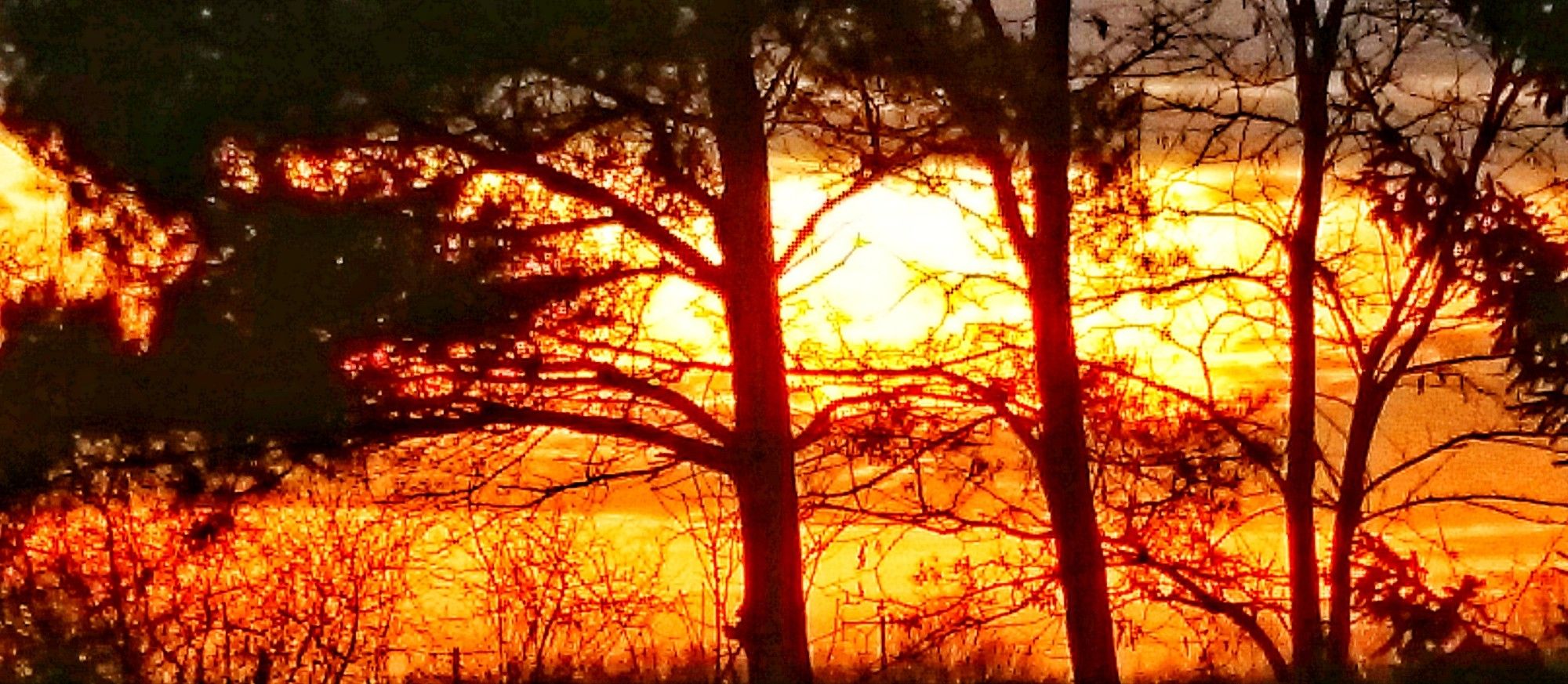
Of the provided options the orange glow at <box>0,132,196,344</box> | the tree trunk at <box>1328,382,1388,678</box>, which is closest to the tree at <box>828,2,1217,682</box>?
the tree trunk at <box>1328,382,1388,678</box>

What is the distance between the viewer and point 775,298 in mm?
14242

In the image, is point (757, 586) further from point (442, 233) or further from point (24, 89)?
point (24, 89)

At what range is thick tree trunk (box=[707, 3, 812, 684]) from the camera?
13.2 meters

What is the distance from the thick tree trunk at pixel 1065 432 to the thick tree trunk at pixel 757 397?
2304 millimetres

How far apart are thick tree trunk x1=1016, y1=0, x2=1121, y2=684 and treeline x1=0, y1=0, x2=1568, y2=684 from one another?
0.03 metres

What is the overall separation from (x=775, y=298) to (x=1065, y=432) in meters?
2.83

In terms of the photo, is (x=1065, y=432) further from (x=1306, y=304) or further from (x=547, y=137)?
(x=547, y=137)

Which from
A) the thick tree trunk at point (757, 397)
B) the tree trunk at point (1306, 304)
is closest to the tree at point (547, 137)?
the thick tree trunk at point (757, 397)

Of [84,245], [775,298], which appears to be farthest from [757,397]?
[84,245]

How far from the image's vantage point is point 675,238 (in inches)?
541

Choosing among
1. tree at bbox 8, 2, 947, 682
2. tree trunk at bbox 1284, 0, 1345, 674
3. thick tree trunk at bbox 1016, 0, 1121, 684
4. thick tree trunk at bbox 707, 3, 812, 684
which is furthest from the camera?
tree trunk at bbox 1284, 0, 1345, 674

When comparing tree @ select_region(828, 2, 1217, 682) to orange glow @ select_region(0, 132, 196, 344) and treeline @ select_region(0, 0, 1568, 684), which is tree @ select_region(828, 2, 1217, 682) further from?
→ orange glow @ select_region(0, 132, 196, 344)

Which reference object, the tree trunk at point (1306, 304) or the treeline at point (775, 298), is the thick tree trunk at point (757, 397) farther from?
the tree trunk at point (1306, 304)

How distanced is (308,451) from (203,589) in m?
0.95
